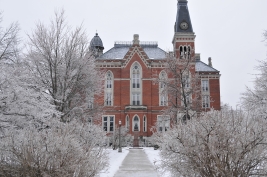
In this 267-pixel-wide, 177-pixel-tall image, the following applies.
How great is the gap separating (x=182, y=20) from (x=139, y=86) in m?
12.8

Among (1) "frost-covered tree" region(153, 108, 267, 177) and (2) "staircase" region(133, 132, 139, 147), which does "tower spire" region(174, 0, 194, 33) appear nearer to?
(2) "staircase" region(133, 132, 139, 147)

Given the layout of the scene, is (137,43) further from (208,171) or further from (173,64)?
(208,171)

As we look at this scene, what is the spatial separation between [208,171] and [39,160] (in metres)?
4.07

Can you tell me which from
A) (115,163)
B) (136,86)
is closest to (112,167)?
(115,163)

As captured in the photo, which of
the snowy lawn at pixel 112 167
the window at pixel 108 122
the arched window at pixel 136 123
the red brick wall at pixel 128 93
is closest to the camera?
the snowy lawn at pixel 112 167

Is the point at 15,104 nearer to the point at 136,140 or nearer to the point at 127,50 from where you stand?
the point at 136,140

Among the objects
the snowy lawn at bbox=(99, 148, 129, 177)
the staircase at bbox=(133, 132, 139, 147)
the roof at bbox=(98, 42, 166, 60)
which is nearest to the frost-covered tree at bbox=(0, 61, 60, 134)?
the snowy lawn at bbox=(99, 148, 129, 177)

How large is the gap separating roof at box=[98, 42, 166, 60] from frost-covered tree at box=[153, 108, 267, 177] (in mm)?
41778

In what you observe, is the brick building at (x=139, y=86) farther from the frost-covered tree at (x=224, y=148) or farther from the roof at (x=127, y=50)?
the frost-covered tree at (x=224, y=148)

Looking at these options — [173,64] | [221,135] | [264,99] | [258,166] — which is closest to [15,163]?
[221,135]

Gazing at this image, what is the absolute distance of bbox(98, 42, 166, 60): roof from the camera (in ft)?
163

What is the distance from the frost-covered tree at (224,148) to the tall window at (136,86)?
39.6 meters

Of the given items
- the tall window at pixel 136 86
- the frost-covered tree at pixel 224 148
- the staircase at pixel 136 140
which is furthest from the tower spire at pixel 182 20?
the frost-covered tree at pixel 224 148

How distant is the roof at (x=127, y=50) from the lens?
49.7 m
